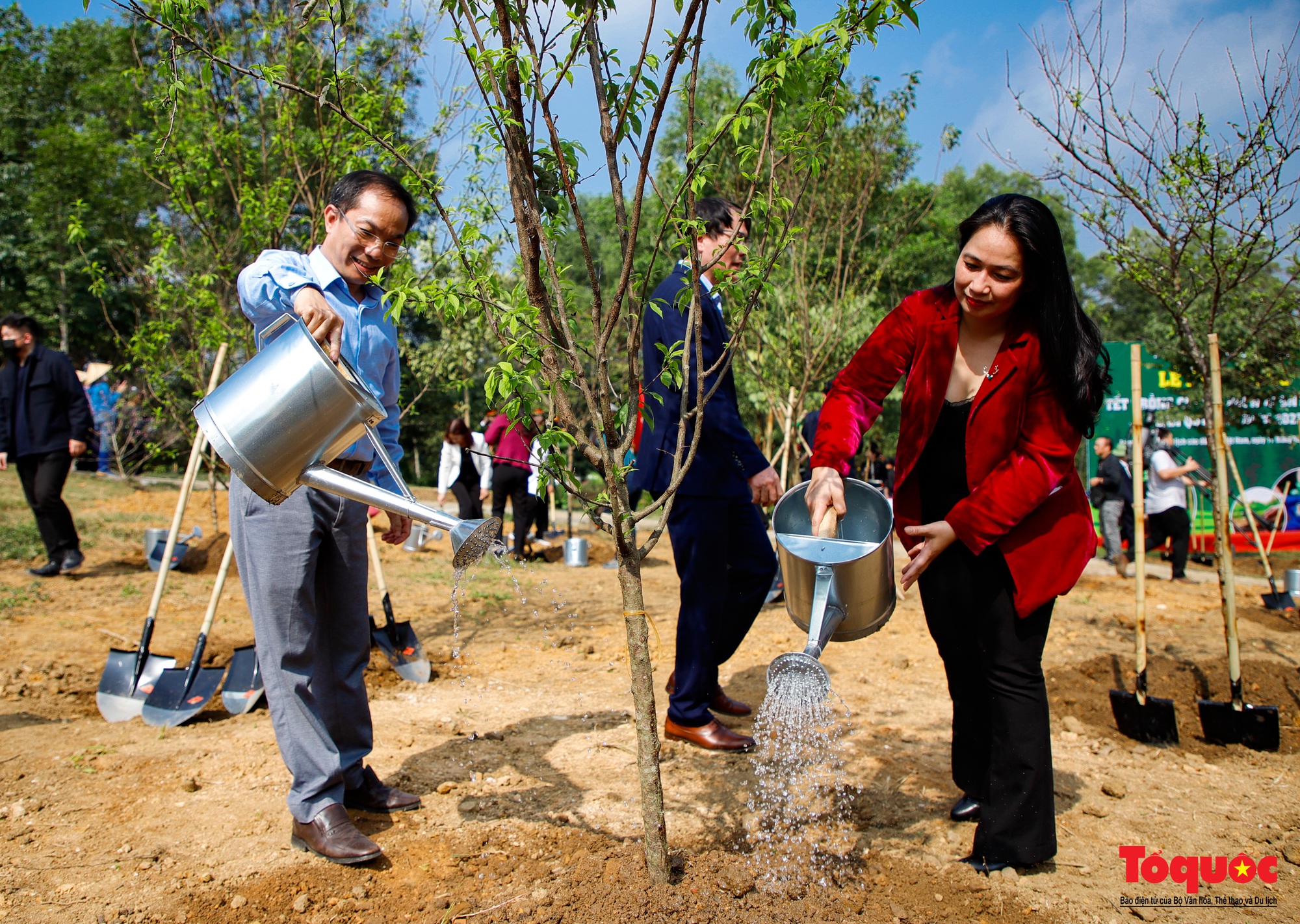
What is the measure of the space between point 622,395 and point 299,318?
80 cm

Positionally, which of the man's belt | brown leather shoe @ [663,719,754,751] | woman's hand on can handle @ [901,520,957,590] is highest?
the man's belt

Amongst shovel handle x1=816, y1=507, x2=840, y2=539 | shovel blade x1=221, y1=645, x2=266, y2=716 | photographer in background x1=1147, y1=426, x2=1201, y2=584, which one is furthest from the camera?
photographer in background x1=1147, y1=426, x2=1201, y2=584

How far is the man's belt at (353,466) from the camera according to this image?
249cm

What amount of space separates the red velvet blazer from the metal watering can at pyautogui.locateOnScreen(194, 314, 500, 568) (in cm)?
121

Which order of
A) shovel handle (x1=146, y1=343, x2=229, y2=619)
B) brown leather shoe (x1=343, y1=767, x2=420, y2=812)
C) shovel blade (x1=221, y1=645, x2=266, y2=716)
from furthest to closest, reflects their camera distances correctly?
shovel handle (x1=146, y1=343, x2=229, y2=619) → shovel blade (x1=221, y1=645, x2=266, y2=716) → brown leather shoe (x1=343, y1=767, x2=420, y2=812)

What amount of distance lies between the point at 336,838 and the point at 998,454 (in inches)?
82.1

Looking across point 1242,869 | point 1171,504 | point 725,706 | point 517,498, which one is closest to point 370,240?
point 725,706

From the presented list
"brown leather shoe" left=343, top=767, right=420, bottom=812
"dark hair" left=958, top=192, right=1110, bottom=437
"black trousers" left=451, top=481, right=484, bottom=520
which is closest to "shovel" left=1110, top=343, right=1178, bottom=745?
"dark hair" left=958, top=192, right=1110, bottom=437

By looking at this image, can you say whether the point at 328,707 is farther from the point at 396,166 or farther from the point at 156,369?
the point at 156,369

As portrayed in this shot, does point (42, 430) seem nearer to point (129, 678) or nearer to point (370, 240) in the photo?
point (129, 678)

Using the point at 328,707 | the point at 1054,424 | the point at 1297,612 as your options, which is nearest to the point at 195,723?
the point at 328,707

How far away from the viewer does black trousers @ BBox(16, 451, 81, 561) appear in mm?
6430

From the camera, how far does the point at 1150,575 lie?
349 inches

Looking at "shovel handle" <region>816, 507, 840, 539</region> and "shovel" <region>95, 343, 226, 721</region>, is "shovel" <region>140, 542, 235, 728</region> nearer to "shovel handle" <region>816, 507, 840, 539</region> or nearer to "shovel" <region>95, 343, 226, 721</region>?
"shovel" <region>95, 343, 226, 721</region>
